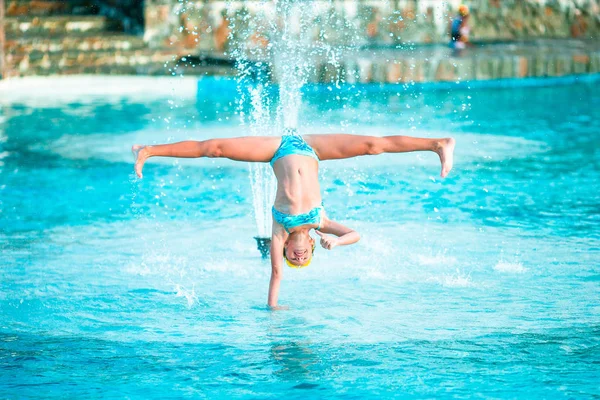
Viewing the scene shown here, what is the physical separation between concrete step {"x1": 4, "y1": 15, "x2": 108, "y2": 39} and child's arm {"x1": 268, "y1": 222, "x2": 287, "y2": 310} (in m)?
12.7

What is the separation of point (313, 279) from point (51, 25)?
41.8ft

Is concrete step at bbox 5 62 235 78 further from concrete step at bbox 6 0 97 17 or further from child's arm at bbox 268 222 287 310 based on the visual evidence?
child's arm at bbox 268 222 287 310

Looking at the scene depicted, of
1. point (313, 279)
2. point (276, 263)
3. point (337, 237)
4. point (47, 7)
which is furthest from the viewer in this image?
point (47, 7)

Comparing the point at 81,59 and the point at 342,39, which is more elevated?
the point at 342,39

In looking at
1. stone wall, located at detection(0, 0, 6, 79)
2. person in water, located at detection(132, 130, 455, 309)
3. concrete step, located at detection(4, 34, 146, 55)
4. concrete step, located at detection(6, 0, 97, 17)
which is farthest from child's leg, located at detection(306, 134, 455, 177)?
concrete step, located at detection(6, 0, 97, 17)

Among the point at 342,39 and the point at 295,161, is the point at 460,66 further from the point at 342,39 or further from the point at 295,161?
the point at 295,161

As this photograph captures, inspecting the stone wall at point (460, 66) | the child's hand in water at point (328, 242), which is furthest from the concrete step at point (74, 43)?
the child's hand in water at point (328, 242)

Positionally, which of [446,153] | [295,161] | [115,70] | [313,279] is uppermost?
[446,153]

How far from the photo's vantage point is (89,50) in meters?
17.2

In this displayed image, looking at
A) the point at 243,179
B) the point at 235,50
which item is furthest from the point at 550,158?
the point at 235,50

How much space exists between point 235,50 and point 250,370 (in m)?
13.4

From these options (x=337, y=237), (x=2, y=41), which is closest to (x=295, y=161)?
(x=337, y=237)

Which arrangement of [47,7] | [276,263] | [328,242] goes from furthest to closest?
[47,7] < [276,263] < [328,242]

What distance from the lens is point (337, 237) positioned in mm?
5516
